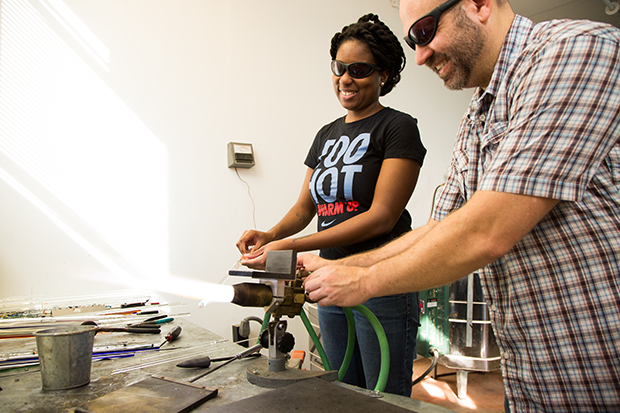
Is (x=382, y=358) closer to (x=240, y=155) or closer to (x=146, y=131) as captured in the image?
(x=240, y=155)

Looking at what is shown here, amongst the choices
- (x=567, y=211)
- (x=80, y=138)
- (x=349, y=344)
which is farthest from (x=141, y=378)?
(x=80, y=138)

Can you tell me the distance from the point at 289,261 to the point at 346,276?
5.6 inches

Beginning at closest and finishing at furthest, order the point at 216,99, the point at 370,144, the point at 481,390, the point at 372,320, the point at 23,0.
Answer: the point at 372,320
the point at 370,144
the point at 23,0
the point at 216,99
the point at 481,390

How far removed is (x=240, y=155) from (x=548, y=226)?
86.0 inches

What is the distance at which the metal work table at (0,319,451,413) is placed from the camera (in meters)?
0.80

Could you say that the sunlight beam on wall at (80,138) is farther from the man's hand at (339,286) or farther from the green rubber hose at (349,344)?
the man's hand at (339,286)

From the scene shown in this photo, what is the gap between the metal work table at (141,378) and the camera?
0.80 m

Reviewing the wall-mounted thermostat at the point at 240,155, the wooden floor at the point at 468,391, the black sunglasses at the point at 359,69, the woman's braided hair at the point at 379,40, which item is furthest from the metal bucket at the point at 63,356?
the wooden floor at the point at 468,391

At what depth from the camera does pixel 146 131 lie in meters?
2.40

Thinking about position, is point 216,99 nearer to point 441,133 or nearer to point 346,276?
point 346,276

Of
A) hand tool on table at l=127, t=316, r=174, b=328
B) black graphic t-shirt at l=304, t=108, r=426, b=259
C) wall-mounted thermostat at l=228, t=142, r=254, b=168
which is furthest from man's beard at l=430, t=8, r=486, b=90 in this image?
wall-mounted thermostat at l=228, t=142, r=254, b=168

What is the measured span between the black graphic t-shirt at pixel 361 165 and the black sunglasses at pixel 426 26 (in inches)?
17.8

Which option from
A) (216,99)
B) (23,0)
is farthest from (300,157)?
(23,0)

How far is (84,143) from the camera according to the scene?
2227 millimetres
